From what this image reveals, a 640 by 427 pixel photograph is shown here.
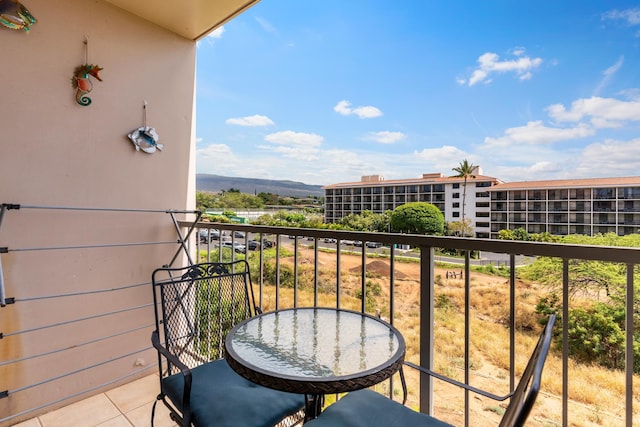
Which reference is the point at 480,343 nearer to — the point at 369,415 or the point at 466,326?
the point at 466,326

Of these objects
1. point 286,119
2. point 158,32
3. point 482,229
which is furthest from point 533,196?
point 286,119

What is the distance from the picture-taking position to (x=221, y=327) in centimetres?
219

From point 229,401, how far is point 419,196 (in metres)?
8.53

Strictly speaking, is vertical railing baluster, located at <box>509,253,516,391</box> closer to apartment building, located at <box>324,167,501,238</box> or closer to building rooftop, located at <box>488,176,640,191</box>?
apartment building, located at <box>324,167,501,238</box>

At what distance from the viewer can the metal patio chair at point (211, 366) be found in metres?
1.22

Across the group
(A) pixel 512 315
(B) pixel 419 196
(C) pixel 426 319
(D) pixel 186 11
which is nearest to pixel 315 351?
(C) pixel 426 319

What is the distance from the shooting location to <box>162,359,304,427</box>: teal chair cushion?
3.90 ft

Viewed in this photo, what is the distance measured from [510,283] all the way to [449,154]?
14607mm

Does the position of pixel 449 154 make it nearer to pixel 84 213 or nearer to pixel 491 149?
pixel 491 149

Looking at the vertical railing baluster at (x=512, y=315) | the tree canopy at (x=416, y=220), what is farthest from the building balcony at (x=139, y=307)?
the tree canopy at (x=416, y=220)

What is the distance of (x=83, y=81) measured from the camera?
7.27ft

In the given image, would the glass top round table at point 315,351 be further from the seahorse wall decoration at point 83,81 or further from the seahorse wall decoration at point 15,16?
the seahorse wall decoration at point 15,16

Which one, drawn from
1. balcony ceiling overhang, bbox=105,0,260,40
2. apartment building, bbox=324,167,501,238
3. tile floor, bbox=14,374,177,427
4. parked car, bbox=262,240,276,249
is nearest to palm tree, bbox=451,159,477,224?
apartment building, bbox=324,167,501,238

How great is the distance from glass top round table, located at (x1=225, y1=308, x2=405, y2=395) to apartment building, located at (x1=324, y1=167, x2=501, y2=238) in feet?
18.9
